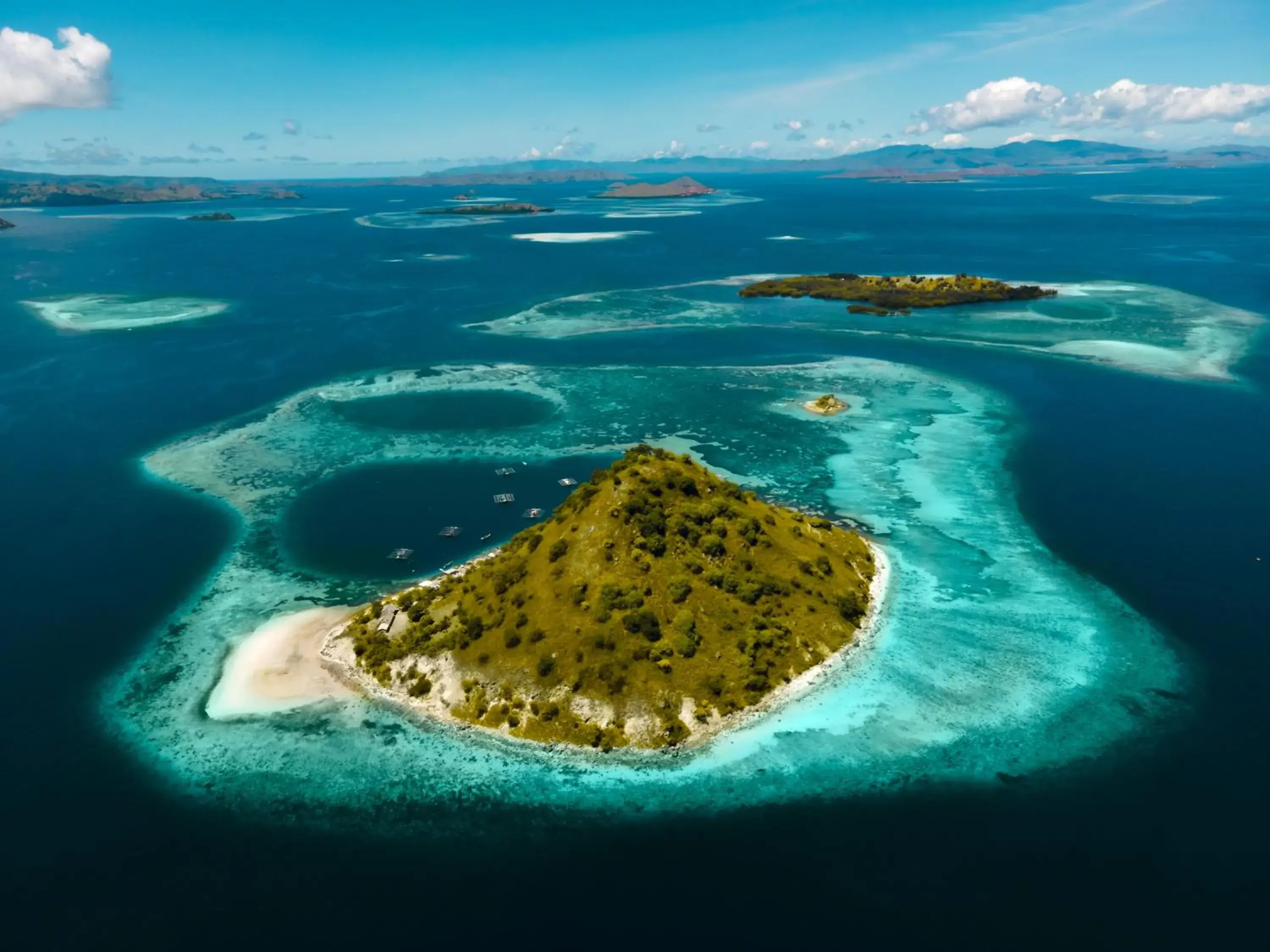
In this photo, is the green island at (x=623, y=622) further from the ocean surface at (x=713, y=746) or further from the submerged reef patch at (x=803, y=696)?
the ocean surface at (x=713, y=746)

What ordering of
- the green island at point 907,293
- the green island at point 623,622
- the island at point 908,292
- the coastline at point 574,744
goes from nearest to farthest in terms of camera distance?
1. the coastline at point 574,744
2. the green island at point 623,622
3. the green island at point 907,293
4. the island at point 908,292

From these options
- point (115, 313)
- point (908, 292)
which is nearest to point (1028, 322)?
point (908, 292)

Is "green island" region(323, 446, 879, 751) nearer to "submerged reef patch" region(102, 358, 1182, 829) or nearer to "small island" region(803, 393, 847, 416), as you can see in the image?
"submerged reef patch" region(102, 358, 1182, 829)

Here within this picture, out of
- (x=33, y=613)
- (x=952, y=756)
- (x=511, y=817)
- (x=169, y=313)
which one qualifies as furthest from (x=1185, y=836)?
(x=169, y=313)

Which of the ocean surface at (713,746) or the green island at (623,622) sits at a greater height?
the green island at (623,622)

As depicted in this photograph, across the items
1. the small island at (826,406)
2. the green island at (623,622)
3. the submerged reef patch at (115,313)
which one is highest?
the green island at (623,622)

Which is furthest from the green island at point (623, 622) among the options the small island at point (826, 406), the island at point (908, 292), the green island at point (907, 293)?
the island at point (908, 292)

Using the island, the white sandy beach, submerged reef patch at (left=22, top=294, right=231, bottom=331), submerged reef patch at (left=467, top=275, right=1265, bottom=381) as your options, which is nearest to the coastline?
the white sandy beach

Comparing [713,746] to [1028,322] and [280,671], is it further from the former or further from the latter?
[1028,322]
